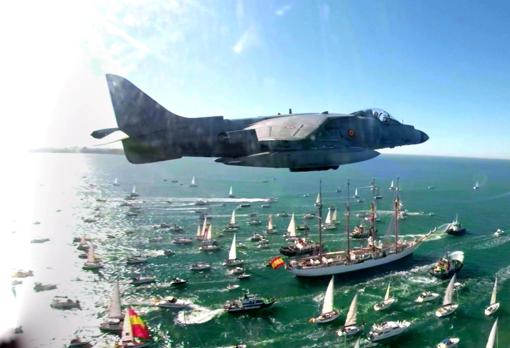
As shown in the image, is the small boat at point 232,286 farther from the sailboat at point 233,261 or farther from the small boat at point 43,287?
the small boat at point 43,287

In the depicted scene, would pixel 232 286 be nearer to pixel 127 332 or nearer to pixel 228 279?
pixel 228 279

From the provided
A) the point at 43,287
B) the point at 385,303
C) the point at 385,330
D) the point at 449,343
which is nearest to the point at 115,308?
the point at 43,287

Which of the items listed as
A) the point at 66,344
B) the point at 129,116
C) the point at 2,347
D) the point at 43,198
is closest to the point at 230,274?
the point at 66,344

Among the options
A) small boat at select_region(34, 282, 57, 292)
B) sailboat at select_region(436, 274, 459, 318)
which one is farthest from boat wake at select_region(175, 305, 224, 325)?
sailboat at select_region(436, 274, 459, 318)

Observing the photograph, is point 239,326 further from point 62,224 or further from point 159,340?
point 62,224

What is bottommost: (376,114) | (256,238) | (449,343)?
(449,343)

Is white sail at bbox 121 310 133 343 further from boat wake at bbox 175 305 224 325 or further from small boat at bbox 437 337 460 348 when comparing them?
small boat at bbox 437 337 460 348
